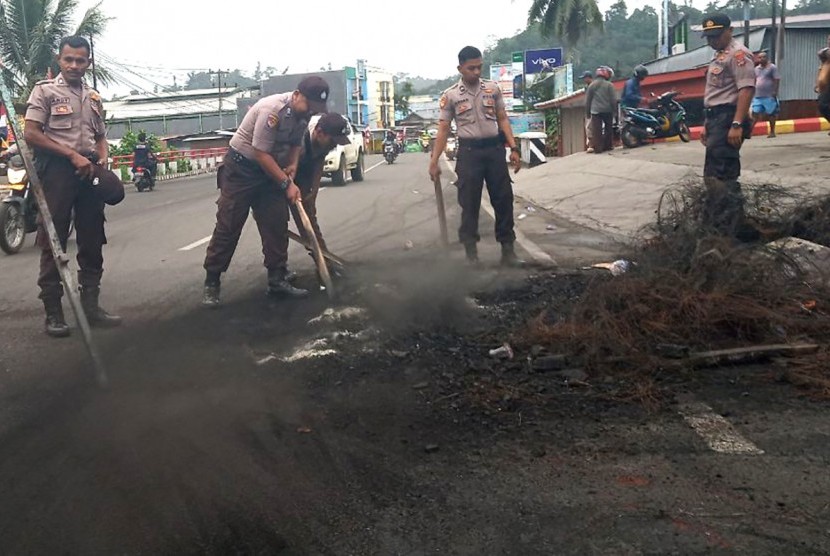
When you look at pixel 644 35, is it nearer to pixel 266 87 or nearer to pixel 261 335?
pixel 266 87

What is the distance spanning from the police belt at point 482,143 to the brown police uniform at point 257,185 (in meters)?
1.63

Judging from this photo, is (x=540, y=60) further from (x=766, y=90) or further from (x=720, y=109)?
(x=720, y=109)

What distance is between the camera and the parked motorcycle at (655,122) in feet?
59.5

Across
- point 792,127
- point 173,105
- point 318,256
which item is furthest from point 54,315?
point 173,105

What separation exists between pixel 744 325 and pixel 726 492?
1948 millimetres

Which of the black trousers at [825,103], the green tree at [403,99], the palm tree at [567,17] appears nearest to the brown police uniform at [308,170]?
the black trousers at [825,103]

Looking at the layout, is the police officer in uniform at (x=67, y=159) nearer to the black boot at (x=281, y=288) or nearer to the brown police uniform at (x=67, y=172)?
the brown police uniform at (x=67, y=172)

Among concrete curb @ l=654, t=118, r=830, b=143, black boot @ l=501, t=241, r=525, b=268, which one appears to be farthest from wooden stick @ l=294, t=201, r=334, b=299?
concrete curb @ l=654, t=118, r=830, b=143

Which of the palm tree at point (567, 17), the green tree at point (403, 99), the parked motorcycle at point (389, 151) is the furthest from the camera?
the green tree at point (403, 99)

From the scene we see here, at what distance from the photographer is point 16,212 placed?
9594 mm

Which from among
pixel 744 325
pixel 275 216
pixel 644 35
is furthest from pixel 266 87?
pixel 644 35

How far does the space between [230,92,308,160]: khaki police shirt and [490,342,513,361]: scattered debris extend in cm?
250

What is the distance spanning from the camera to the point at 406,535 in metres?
2.69

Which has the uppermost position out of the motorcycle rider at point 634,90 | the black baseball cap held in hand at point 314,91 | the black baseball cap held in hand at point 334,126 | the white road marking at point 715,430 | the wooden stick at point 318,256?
the motorcycle rider at point 634,90
